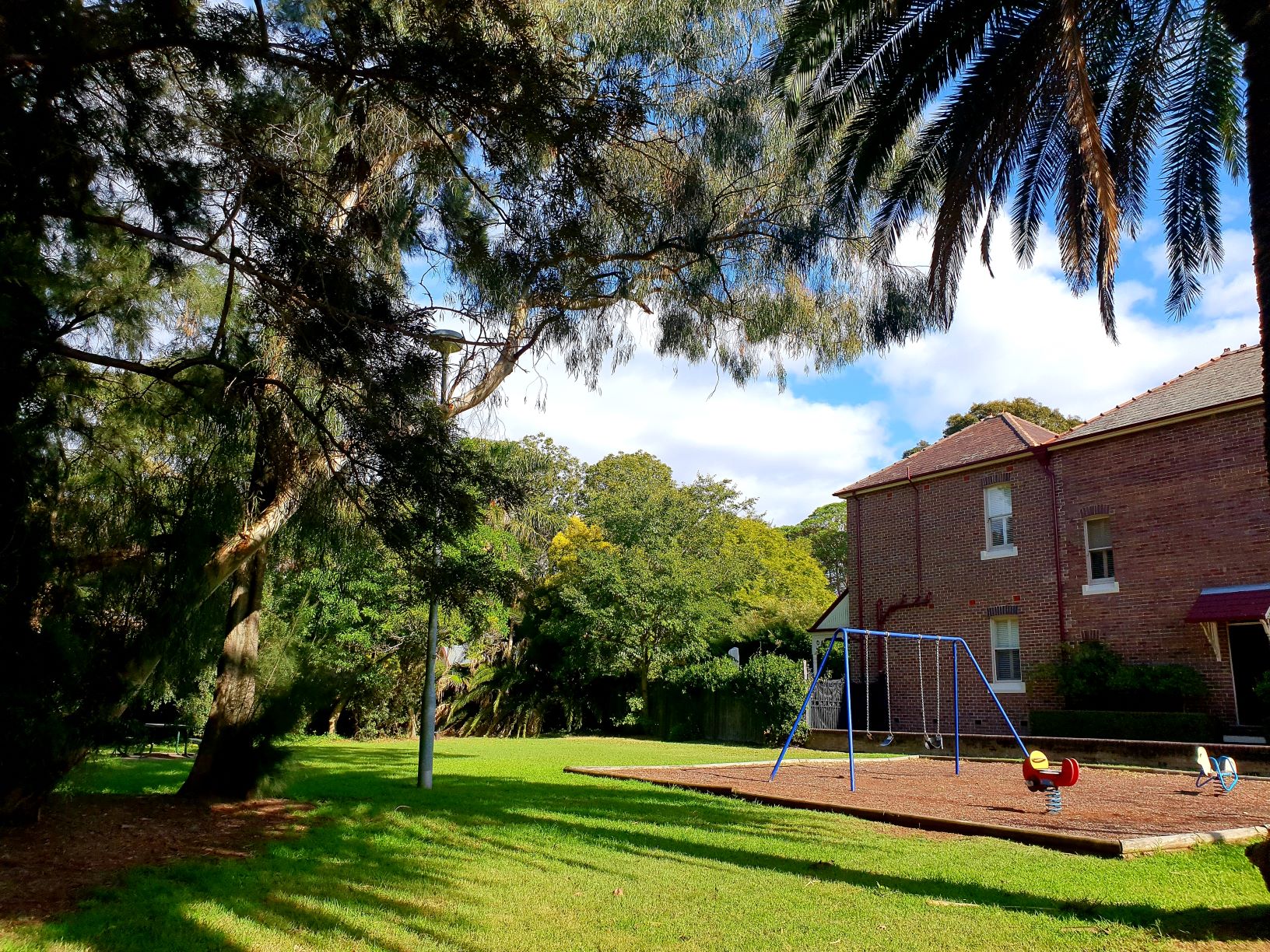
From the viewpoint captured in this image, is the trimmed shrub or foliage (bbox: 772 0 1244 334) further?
the trimmed shrub

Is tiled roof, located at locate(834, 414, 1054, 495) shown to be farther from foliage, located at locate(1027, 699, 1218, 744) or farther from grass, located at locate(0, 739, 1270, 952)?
grass, located at locate(0, 739, 1270, 952)

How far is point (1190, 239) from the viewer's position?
8.41 meters

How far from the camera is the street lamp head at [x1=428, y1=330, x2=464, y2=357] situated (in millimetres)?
6957

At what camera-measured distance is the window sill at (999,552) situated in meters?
20.9

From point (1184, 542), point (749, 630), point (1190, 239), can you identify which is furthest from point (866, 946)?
point (749, 630)

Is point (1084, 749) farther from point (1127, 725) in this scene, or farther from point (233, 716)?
point (233, 716)

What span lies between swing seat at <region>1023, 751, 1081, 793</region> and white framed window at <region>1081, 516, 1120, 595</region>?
994 cm

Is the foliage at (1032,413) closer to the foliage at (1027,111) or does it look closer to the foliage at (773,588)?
the foliage at (773,588)

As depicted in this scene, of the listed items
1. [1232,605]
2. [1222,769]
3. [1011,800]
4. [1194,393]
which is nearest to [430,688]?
[1011,800]

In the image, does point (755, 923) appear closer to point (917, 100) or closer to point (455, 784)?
point (917, 100)

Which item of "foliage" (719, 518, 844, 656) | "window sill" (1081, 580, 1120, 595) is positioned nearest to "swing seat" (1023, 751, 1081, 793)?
"window sill" (1081, 580, 1120, 595)

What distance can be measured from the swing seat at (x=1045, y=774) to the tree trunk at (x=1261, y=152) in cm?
599

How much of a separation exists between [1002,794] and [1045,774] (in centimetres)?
155

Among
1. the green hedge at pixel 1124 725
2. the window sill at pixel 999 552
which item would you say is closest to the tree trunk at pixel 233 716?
the green hedge at pixel 1124 725
